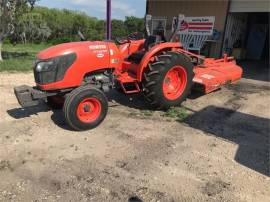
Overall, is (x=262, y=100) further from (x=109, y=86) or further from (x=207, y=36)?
(x=207, y=36)

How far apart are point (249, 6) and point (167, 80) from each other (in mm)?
6905

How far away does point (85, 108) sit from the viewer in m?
4.89

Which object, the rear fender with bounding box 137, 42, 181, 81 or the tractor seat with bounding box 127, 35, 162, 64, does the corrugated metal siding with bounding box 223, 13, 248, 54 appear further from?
the rear fender with bounding box 137, 42, 181, 81

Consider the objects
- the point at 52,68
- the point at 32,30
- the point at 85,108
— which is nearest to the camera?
the point at 52,68

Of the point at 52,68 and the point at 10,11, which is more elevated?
the point at 10,11

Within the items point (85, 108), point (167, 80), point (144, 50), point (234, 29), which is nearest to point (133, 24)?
point (234, 29)

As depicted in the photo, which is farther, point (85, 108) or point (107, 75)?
point (107, 75)

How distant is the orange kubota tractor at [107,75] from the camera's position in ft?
15.6

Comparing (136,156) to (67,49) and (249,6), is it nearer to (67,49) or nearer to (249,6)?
(67,49)

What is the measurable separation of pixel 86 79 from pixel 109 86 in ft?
1.45

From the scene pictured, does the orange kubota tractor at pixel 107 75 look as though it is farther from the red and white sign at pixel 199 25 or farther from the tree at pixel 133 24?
the tree at pixel 133 24

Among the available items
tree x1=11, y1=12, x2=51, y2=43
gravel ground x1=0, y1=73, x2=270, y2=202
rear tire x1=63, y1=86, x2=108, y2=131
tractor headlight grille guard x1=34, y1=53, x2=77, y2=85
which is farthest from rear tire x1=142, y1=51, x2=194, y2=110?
tree x1=11, y1=12, x2=51, y2=43

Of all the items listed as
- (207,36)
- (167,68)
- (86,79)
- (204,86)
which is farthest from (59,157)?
(207,36)

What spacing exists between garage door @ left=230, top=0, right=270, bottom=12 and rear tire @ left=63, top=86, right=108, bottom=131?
825 cm
